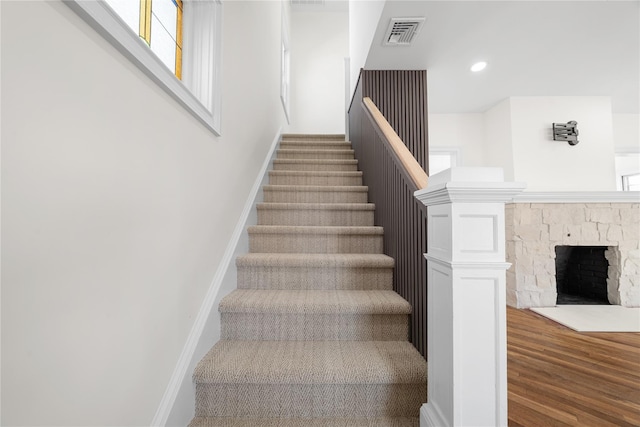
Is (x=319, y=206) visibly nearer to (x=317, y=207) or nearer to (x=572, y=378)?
(x=317, y=207)

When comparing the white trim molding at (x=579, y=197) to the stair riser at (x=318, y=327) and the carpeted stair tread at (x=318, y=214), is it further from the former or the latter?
the stair riser at (x=318, y=327)

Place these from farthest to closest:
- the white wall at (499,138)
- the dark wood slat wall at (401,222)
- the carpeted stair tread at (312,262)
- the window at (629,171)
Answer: the window at (629,171), the white wall at (499,138), the carpeted stair tread at (312,262), the dark wood slat wall at (401,222)

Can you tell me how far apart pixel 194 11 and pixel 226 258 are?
47.5 inches

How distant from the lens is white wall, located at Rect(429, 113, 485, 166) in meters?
4.09

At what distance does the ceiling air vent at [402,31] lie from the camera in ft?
6.36

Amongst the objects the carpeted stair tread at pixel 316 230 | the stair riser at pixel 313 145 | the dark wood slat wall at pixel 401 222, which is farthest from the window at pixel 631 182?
the carpeted stair tread at pixel 316 230

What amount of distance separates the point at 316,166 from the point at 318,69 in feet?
10.1

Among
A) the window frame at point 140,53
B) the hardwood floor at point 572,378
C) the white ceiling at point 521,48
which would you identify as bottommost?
the hardwood floor at point 572,378

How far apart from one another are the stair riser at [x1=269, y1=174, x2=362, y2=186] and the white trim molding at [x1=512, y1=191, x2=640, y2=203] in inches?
74.1

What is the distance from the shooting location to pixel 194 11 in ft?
4.26

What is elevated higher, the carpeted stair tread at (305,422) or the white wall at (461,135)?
the white wall at (461,135)

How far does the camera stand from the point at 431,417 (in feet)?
3.04

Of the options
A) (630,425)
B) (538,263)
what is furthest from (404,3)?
(538,263)

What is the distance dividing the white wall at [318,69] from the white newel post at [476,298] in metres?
4.55
